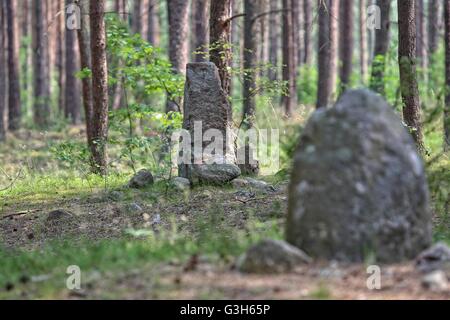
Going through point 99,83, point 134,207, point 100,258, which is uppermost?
point 99,83

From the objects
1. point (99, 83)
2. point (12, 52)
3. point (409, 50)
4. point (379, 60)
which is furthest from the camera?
point (12, 52)

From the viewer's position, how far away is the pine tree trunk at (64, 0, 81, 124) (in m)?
29.1

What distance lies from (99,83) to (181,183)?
3.84m

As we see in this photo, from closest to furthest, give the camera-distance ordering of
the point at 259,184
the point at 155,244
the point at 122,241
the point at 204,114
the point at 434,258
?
1. the point at 434,258
2. the point at 155,244
3. the point at 122,241
4. the point at 259,184
5. the point at 204,114

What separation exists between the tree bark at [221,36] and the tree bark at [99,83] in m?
2.20

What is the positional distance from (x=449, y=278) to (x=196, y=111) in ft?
24.7

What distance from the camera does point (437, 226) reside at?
30.5 feet

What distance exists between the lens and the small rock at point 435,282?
586 cm

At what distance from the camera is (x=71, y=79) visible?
3023 cm

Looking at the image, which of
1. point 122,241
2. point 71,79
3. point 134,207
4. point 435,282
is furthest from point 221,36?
point 71,79

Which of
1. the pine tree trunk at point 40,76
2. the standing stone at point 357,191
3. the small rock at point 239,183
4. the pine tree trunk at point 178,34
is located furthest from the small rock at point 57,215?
the pine tree trunk at point 40,76

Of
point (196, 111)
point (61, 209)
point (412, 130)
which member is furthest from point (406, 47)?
point (61, 209)

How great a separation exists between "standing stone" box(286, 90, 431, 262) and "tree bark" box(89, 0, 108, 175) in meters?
8.41

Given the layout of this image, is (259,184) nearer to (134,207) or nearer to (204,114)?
(204,114)
